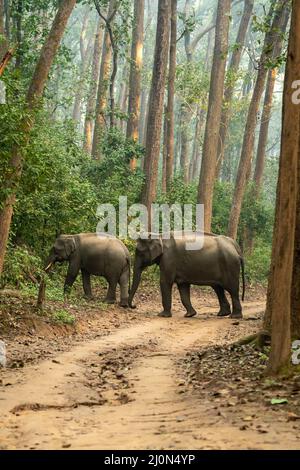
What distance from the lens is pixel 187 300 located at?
57.2 ft

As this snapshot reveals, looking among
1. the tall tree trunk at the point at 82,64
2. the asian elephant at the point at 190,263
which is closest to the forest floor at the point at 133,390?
the asian elephant at the point at 190,263

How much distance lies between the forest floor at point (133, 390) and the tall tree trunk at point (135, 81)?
1442cm

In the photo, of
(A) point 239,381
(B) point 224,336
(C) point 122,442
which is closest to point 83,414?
(C) point 122,442

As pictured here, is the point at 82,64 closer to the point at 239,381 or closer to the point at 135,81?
the point at 135,81

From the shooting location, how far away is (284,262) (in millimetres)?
7586

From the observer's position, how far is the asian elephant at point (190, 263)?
57.5 feet

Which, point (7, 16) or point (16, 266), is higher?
point (7, 16)

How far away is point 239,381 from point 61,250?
32.9 ft

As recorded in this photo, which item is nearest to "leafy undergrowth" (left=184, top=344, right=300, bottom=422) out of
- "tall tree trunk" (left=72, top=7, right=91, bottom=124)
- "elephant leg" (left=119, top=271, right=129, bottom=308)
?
"elephant leg" (left=119, top=271, right=129, bottom=308)

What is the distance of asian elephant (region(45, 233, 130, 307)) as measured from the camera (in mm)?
17625

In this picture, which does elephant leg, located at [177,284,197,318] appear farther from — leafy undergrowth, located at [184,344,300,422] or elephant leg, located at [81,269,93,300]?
leafy undergrowth, located at [184,344,300,422]

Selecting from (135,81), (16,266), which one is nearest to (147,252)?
(16,266)
